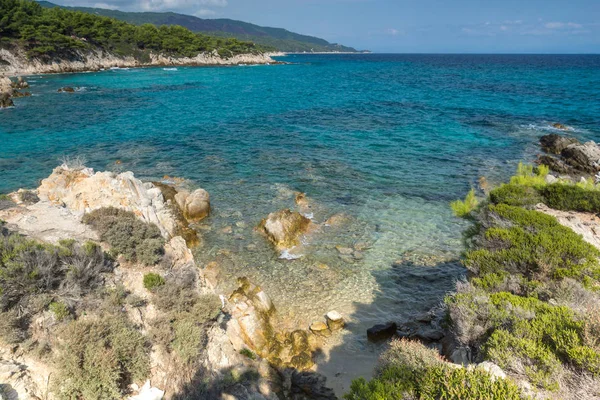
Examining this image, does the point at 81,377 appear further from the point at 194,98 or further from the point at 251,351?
the point at 194,98

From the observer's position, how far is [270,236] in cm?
1652

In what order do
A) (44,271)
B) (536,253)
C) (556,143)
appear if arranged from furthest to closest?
(556,143)
(536,253)
(44,271)

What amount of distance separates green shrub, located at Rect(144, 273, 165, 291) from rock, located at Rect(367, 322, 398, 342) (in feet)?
22.8

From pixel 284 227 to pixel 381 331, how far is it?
7.22 meters

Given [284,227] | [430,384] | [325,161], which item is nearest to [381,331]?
[430,384]

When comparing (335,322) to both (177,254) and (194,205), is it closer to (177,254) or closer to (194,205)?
(177,254)

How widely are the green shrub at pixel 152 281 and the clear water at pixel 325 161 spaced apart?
4.32 m

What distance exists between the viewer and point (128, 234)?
35.1 ft

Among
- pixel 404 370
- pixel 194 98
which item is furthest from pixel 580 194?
pixel 194 98

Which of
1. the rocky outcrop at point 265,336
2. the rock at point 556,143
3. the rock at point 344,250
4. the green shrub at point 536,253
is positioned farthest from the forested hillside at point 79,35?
the green shrub at point 536,253

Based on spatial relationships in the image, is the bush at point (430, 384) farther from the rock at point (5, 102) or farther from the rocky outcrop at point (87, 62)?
the rocky outcrop at point (87, 62)

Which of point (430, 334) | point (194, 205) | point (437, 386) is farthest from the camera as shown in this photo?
point (194, 205)

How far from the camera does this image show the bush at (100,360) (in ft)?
21.4

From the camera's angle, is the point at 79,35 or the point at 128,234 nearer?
the point at 128,234
